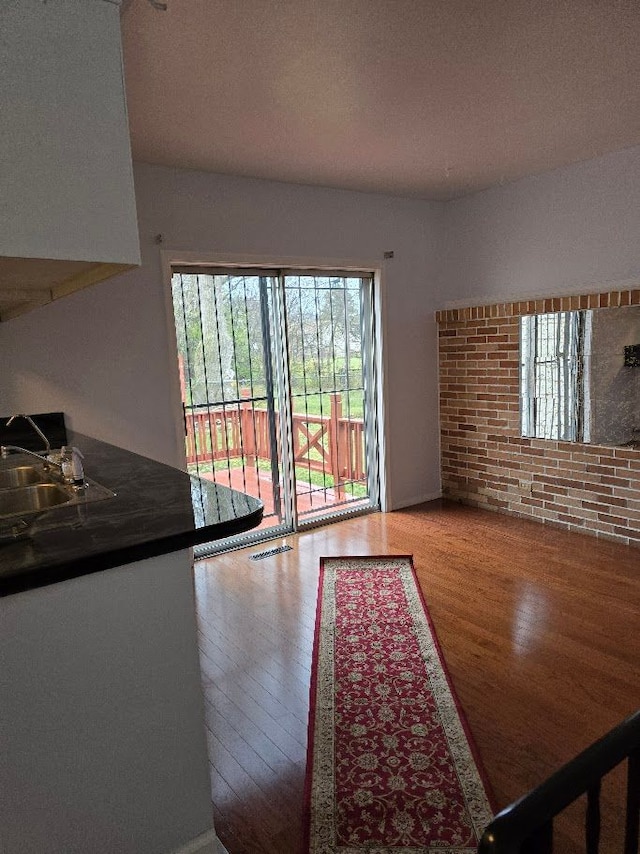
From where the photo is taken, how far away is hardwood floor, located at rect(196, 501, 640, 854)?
1824 mm

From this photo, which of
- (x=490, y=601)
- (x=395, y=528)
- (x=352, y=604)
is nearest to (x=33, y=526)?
(x=352, y=604)

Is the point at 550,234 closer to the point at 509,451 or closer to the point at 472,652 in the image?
the point at 509,451

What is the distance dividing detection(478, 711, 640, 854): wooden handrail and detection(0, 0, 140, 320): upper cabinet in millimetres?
1296

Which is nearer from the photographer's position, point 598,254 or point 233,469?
point 598,254

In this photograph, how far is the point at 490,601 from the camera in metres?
3.05

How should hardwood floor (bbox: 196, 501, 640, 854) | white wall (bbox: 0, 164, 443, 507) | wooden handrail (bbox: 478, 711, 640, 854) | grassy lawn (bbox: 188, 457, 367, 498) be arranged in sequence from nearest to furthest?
wooden handrail (bbox: 478, 711, 640, 854) < hardwood floor (bbox: 196, 501, 640, 854) < white wall (bbox: 0, 164, 443, 507) < grassy lawn (bbox: 188, 457, 367, 498)

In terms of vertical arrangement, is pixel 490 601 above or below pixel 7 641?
below

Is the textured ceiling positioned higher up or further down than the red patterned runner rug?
higher up

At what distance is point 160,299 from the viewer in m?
3.45

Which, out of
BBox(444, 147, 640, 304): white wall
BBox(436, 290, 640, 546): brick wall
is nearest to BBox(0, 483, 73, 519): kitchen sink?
BBox(436, 290, 640, 546): brick wall

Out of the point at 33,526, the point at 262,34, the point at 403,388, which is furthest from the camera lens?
the point at 403,388

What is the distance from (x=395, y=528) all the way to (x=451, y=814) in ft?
8.80

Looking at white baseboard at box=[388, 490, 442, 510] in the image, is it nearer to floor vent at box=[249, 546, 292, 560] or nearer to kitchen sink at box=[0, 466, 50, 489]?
floor vent at box=[249, 546, 292, 560]

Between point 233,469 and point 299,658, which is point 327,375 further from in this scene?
point 299,658
